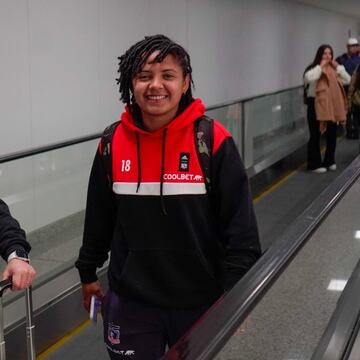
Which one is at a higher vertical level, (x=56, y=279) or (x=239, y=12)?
(x=239, y=12)

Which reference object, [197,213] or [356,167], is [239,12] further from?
[197,213]

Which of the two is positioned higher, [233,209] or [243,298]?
[233,209]

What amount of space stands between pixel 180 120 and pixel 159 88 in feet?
0.40

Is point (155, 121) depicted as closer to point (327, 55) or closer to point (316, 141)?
point (327, 55)

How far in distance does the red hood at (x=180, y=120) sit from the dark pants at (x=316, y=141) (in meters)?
7.43

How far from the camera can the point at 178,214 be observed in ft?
6.87

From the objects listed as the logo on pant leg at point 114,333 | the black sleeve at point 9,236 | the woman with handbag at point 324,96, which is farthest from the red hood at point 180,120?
the woman with handbag at point 324,96

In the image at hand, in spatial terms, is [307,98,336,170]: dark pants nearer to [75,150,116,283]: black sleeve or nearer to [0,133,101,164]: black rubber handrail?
[0,133,101,164]: black rubber handrail

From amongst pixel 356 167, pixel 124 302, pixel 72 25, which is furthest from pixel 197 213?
pixel 72 25

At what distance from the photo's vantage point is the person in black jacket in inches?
80.0

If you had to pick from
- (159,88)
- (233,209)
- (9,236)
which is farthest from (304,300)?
(9,236)

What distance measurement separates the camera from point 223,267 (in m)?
2.24

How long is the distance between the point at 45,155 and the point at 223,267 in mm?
2832

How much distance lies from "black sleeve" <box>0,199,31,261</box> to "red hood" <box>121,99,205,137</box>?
1.60ft
